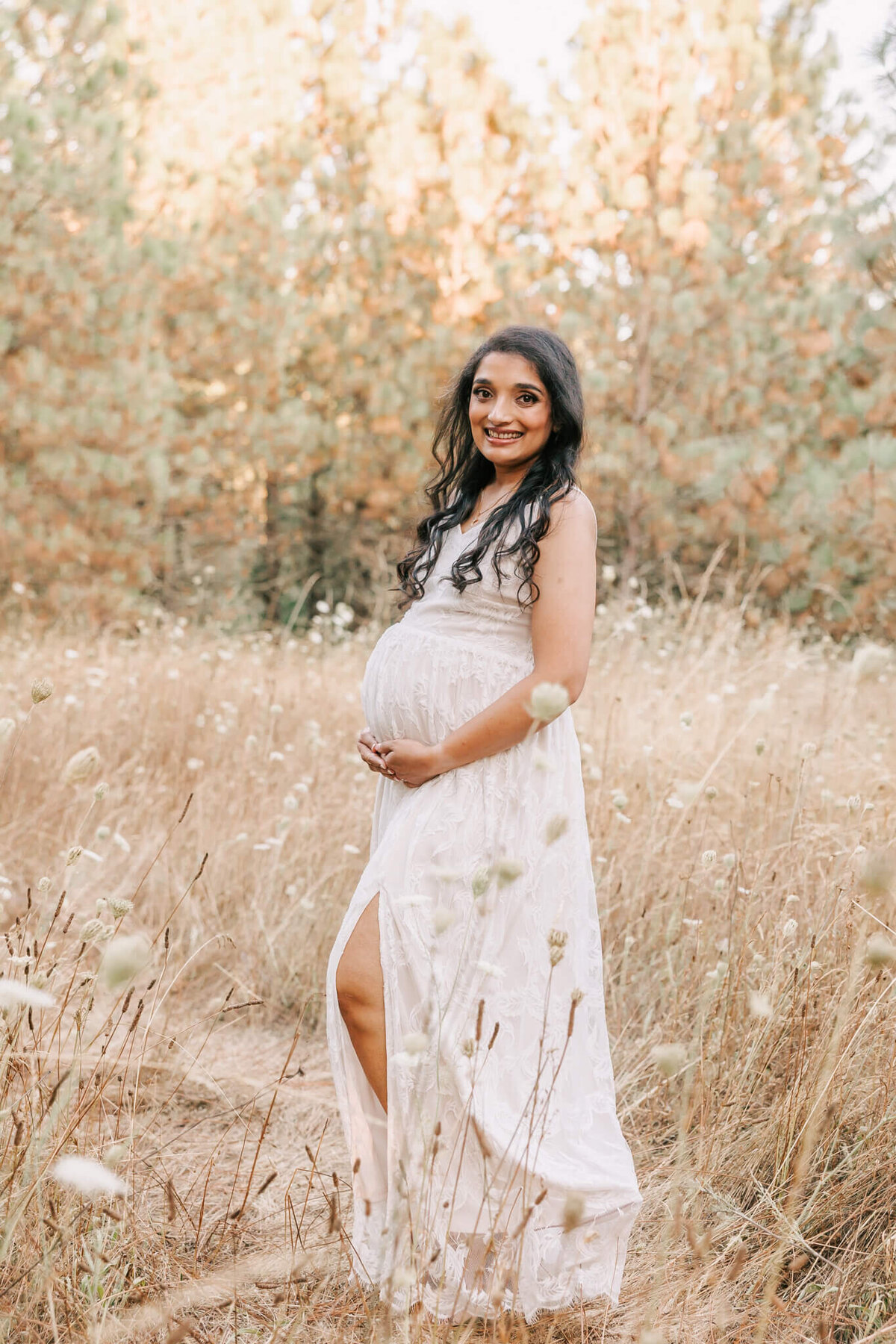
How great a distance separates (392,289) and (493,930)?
34.4 feet

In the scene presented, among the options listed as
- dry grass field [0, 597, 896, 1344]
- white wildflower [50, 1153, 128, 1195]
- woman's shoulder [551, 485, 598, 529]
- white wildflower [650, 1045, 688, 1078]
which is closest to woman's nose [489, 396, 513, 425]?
woman's shoulder [551, 485, 598, 529]

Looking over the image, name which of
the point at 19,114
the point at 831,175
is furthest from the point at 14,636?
the point at 831,175

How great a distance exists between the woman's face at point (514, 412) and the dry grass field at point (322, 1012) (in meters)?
0.75

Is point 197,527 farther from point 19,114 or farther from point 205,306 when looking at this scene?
point 19,114

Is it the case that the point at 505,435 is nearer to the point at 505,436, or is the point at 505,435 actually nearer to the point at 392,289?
the point at 505,436

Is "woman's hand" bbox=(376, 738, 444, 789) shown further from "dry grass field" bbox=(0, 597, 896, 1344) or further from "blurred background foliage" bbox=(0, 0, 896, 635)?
"blurred background foliage" bbox=(0, 0, 896, 635)

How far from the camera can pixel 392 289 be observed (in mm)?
11320

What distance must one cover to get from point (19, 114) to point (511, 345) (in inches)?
280

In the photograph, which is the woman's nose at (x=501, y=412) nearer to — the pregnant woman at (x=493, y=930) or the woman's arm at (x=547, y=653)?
the pregnant woman at (x=493, y=930)

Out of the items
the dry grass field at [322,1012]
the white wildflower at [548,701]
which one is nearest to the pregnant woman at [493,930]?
the dry grass field at [322,1012]

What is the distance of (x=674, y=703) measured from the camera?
5051 millimetres

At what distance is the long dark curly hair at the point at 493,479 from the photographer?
199 cm

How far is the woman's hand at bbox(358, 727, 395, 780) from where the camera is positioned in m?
2.05

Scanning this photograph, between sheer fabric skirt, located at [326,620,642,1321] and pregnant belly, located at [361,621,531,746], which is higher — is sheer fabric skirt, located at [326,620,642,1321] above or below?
below
